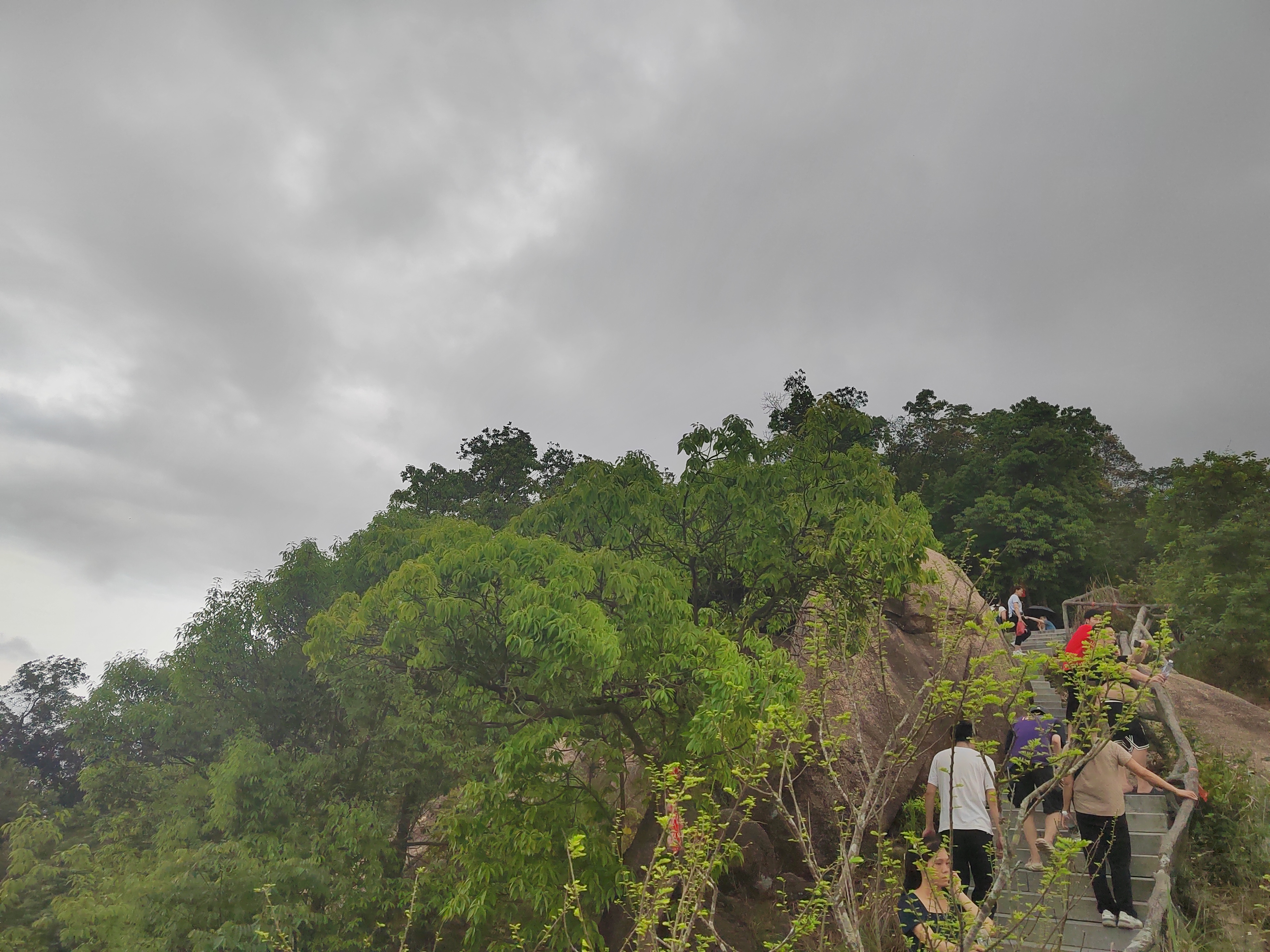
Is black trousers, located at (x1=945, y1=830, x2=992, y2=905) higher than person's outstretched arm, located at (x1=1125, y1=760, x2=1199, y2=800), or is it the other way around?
person's outstretched arm, located at (x1=1125, y1=760, x2=1199, y2=800)

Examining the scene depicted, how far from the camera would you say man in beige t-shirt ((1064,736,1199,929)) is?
6324 millimetres

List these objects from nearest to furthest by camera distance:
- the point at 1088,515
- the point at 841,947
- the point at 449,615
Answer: the point at 841,947 < the point at 449,615 < the point at 1088,515

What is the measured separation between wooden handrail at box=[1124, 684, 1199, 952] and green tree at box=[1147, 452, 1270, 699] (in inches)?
603

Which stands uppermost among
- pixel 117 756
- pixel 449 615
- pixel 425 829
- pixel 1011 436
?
pixel 1011 436

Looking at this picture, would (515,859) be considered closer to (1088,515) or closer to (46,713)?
(1088,515)

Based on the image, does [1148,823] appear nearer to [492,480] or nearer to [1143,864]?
[1143,864]

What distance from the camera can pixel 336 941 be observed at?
1112 centimetres

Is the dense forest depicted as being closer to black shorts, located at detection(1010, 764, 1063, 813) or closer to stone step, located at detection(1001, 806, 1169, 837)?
black shorts, located at detection(1010, 764, 1063, 813)

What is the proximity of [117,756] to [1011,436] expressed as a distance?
3683 centimetres

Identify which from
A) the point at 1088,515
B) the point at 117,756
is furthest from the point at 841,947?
the point at 1088,515

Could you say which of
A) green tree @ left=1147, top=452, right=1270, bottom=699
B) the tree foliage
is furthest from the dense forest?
green tree @ left=1147, top=452, right=1270, bottom=699

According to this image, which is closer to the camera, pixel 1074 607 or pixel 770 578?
pixel 770 578

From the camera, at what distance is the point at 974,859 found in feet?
20.5

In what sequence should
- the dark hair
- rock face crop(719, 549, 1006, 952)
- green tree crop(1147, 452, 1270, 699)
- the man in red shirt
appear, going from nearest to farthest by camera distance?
1. the man in red shirt
2. the dark hair
3. rock face crop(719, 549, 1006, 952)
4. green tree crop(1147, 452, 1270, 699)
